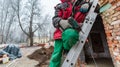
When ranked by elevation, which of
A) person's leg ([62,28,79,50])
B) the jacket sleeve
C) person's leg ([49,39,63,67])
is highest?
the jacket sleeve

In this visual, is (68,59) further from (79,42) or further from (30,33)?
(30,33)

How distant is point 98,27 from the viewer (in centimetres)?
495

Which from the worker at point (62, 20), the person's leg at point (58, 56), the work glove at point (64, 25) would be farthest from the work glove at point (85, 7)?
the person's leg at point (58, 56)

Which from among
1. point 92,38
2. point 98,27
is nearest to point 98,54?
point 92,38

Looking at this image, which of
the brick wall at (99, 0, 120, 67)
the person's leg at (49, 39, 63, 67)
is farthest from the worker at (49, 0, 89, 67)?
the brick wall at (99, 0, 120, 67)

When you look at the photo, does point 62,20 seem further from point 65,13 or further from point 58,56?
point 58,56

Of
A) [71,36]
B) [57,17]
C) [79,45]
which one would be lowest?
[79,45]

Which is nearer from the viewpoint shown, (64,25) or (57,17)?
(64,25)

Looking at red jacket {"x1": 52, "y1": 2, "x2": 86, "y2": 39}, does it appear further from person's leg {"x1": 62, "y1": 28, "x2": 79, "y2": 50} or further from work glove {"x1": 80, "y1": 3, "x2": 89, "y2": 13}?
person's leg {"x1": 62, "y1": 28, "x2": 79, "y2": 50}

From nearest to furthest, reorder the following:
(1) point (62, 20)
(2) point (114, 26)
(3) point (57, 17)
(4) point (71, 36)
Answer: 1. (4) point (71, 36)
2. (1) point (62, 20)
3. (3) point (57, 17)
4. (2) point (114, 26)

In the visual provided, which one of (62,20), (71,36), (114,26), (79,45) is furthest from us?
(114,26)

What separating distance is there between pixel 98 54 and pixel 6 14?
104 feet

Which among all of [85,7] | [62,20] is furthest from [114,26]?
[62,20]

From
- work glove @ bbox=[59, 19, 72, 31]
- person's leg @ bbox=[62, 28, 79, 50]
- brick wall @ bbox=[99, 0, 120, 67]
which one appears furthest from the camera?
brick wall @ bbox=[99, 0, 120, 67]
